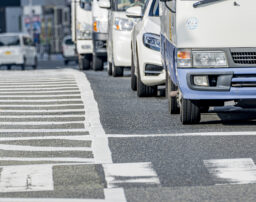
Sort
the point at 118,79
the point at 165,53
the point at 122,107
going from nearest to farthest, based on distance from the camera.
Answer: the point at 165,53 < the point at 122,107 < the point at 118,79

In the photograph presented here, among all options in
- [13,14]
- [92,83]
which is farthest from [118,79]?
[13,14]

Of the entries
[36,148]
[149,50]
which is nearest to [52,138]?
[36,148]

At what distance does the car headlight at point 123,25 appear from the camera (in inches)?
835

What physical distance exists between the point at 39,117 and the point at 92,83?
6.95 metres

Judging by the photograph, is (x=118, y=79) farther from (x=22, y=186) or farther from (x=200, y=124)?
(x=22, y=186)

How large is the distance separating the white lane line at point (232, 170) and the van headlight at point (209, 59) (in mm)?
2483

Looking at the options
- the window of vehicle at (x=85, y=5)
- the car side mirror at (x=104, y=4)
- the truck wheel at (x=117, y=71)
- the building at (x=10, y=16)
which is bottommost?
the building at (x=10, y=16)

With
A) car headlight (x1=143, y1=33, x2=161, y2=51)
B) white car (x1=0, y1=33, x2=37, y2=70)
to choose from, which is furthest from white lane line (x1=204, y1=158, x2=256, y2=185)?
white car (x1=0, y1=33, x2=37, y2=70)

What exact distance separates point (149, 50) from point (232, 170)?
25.3ft

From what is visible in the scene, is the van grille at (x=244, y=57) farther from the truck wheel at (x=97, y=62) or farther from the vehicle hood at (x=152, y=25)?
the truck wheel at (x=97, y=62)

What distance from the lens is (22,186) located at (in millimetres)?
7527

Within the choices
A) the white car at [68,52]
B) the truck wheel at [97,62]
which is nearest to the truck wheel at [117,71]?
the truck wheel at [97,62]

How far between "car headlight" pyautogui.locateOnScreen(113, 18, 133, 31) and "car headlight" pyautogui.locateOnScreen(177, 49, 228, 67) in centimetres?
1015

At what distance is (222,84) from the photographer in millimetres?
11039
